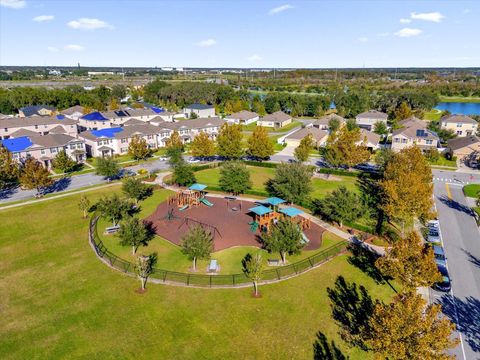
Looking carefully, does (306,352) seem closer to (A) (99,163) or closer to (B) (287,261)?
(B) (287,261)

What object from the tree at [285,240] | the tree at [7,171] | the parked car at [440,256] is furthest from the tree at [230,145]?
the parked car at [440,256]

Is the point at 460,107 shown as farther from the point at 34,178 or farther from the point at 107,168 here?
the point at 34,178

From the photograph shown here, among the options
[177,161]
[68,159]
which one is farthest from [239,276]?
[68,159]

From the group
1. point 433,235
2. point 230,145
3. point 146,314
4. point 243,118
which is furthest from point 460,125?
point 146,314

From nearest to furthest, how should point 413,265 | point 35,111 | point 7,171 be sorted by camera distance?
point 413,265 → point 7,171 → point 35,111

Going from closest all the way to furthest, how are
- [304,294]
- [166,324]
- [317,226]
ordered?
[166,324] → [304,294] → [317,226]

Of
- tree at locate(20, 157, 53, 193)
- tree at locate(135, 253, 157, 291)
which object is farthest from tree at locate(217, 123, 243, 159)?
tree at locate(135, 253, 157, 291)
